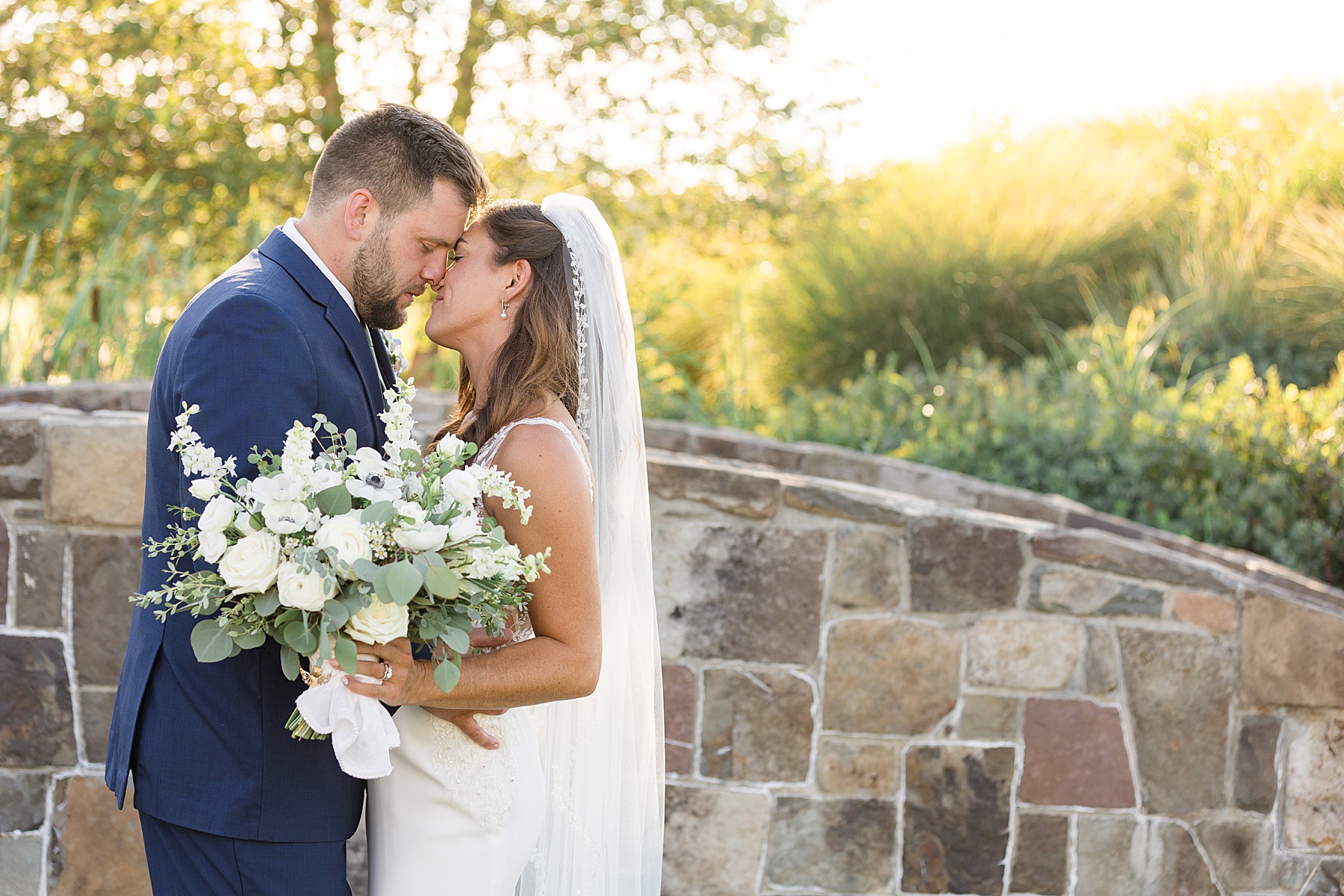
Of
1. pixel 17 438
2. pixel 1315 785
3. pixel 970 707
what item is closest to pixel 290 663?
pixel 17 438

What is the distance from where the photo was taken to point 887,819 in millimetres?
3197

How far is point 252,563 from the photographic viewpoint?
165 cm

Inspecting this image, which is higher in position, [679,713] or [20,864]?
[679,713]

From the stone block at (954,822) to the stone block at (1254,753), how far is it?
0.66 metres

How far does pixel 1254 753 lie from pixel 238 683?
2.73m

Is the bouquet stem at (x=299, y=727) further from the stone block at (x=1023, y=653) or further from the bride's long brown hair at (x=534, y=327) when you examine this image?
the stone block at (x=1023, y=653)

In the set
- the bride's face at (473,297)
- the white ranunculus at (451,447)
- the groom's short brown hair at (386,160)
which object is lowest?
the white ranunculus at (451,447)

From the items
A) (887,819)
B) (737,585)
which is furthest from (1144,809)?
(737,585)

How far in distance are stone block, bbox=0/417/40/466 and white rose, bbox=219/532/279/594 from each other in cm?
166

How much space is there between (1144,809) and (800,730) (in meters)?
1.00

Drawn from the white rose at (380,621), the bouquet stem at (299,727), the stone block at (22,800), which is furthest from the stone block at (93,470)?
the white rose at (380,621)

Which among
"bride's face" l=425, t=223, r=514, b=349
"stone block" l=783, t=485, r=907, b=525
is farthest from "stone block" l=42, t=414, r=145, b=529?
"stone block" l=783, t=485, r=907, b=525

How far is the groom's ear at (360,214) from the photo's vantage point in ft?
7.52

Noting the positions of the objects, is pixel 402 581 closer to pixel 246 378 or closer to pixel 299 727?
pixel 299 727
